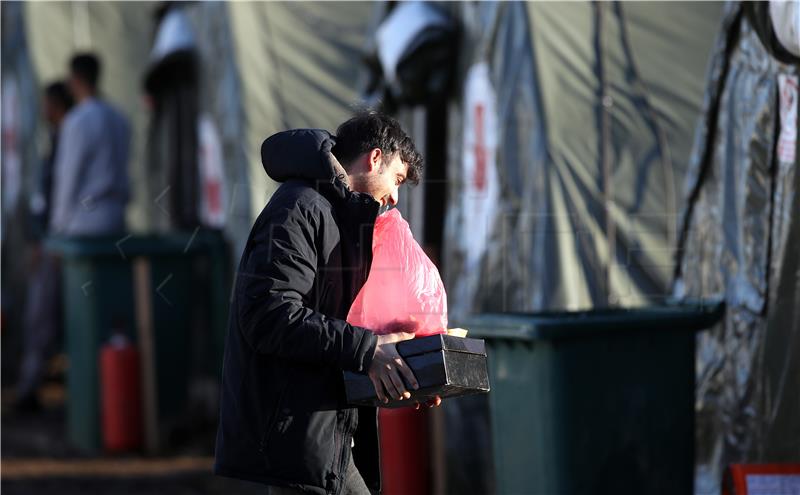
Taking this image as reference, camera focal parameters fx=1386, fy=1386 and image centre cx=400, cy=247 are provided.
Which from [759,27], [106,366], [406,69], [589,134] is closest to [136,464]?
[106,366]

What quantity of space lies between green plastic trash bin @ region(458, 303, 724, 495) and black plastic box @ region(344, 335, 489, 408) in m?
1.12

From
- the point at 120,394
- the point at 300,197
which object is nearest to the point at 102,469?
the point at 120,394

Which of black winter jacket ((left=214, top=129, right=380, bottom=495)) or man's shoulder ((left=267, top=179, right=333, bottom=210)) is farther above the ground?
man's shoulder ((left=267, top=179, right=333, bottom=210))

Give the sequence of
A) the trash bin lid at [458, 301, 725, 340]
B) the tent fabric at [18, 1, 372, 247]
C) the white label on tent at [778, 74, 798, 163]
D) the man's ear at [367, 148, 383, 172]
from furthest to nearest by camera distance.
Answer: the tent fabric at [18, 1, 372, 247] → the trash bin lid at [458, 301, 725, 340] → the white label on tent at [778, 74, 798, 163] → the man's ear at [367, 148, 383, 172]

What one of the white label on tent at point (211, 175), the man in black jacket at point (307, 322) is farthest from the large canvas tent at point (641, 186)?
the white label on tent at point (211, 175)

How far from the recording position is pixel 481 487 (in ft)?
19.6

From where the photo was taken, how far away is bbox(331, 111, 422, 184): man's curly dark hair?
3.39 m

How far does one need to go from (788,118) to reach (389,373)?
71.8 inches

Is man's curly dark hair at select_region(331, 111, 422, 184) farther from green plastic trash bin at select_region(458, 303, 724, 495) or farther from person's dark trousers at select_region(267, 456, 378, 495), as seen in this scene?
green plastic trash bin at select_region(458, 303, 724, 495)

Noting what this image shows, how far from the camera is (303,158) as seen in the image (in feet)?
10.8

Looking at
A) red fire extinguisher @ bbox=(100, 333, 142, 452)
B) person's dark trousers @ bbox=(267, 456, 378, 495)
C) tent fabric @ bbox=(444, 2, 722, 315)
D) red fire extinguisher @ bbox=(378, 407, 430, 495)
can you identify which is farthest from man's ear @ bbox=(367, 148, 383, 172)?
red fire extinguisher @ bbox=(100, 333, 142, 452)

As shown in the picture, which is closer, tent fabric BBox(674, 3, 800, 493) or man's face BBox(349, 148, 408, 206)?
man's face BBox(349, 148, 408, 206)

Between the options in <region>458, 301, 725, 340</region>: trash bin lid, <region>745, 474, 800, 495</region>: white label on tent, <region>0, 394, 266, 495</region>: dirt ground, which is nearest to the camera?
<region>745, 474, 800, 495</region>: white label on tent

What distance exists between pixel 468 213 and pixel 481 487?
4.06 ft
